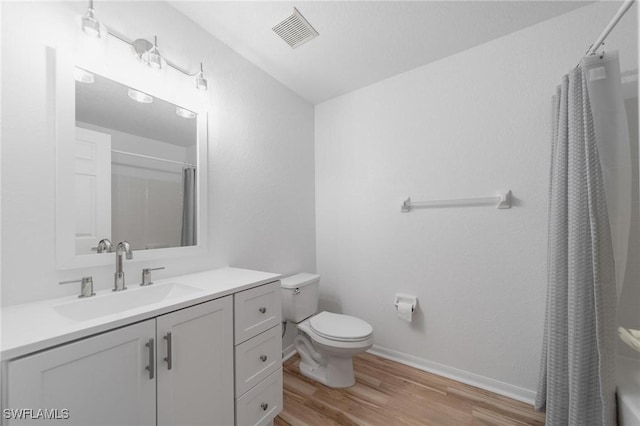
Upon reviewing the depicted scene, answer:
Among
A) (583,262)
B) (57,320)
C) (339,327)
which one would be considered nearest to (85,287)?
(57,320)

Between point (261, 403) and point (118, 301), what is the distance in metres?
0.86

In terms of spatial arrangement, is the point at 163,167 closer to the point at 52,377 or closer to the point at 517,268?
the point at 52,377

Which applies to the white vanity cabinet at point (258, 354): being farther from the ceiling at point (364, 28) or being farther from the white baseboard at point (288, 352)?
the ceiling at point (364, 28)

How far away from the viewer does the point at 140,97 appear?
1312 millimetres

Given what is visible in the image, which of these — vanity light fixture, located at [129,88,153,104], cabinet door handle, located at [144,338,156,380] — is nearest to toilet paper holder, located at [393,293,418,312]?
cabinet door handle, located at [144,338,156,380]

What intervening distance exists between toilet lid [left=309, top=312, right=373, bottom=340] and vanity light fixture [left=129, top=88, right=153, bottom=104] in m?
1.75

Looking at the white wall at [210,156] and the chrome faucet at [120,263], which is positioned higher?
the white wall at [210,156]

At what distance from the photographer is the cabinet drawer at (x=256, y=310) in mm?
1184

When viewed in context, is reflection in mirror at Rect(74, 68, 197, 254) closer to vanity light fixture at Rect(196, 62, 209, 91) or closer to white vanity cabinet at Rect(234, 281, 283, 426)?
vanity light fixture at Rect(196, 62, 209, 91)

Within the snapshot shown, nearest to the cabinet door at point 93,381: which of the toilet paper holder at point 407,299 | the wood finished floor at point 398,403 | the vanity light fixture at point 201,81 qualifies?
the wood finished floor at point 398,403

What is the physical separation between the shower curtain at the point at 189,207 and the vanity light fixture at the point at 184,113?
0.32m

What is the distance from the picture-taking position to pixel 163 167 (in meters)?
1.41

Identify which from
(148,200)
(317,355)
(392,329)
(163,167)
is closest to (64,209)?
(148,200)

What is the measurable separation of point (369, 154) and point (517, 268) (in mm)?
1387
